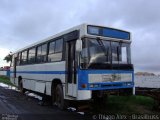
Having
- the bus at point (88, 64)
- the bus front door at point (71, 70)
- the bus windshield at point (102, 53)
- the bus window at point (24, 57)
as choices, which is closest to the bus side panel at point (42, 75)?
the bus at point (88, 64)

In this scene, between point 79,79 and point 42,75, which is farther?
point 42,75

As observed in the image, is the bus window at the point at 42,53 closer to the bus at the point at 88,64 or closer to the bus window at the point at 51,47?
the bus window at the point at 51,47

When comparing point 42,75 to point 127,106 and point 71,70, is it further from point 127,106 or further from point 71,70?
point 127,106

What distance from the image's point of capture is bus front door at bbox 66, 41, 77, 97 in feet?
42.3

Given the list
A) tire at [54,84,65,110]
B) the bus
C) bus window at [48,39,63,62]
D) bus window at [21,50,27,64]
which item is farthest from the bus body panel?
bus window at [21,50,27,64]

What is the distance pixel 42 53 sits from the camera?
693 inches

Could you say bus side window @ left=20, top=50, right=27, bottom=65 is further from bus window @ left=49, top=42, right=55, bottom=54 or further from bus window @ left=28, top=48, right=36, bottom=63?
bus window @ left=49, top=42, right=55, bottom=54

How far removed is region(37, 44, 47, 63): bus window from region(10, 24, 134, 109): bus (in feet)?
2.89

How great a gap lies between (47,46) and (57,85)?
2.82m

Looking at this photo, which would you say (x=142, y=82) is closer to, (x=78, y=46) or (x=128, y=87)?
(x=128, y=87)

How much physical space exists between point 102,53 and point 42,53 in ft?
18.7

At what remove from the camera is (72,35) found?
13.4 metres

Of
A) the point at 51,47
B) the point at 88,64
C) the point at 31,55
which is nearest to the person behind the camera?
the point at 88,64

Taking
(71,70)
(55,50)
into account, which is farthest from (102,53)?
(55,50)
